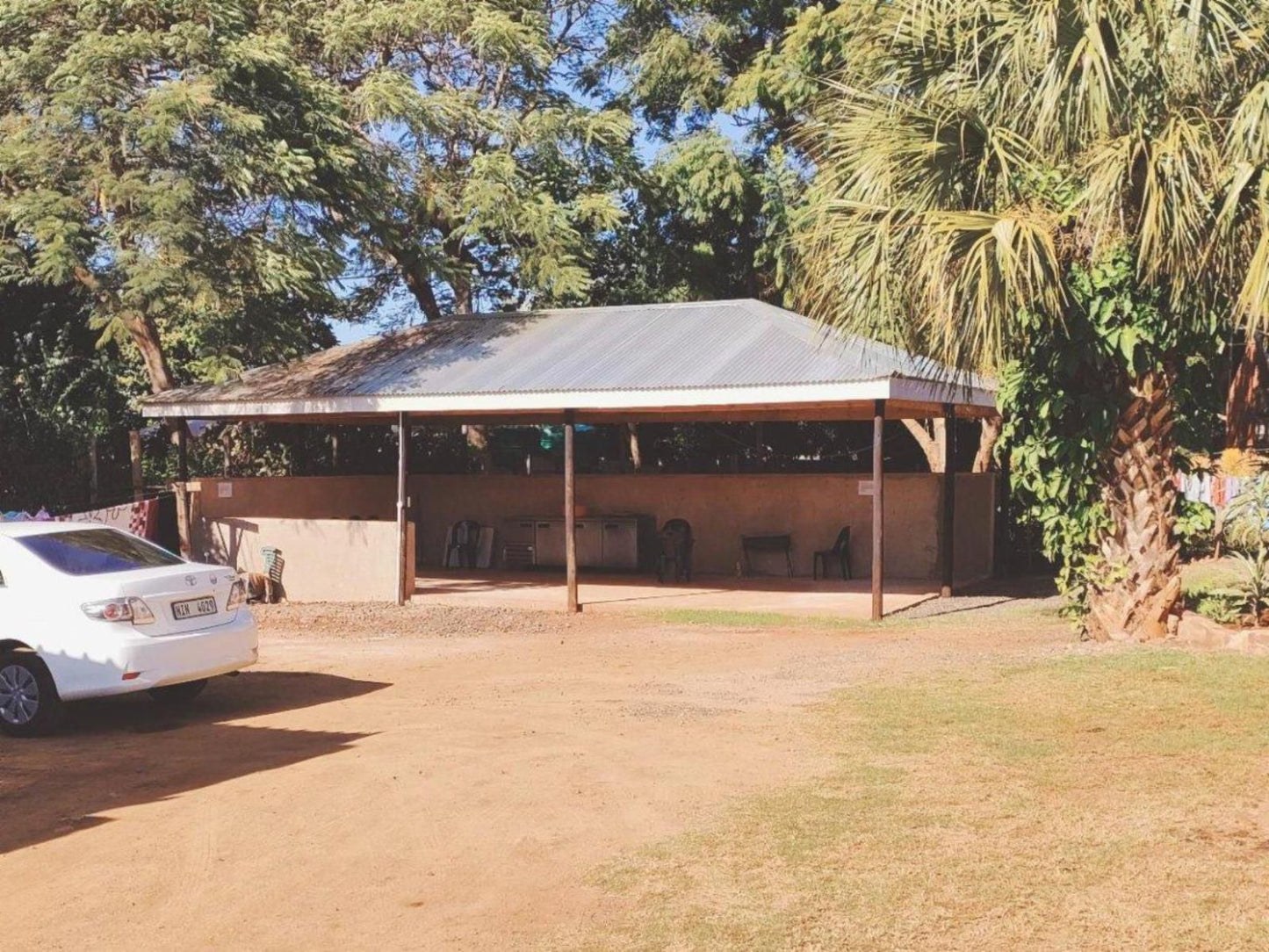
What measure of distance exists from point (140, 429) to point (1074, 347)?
2068cm

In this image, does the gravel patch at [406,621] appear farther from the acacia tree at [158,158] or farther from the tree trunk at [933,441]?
the tree trunk at [933,441]

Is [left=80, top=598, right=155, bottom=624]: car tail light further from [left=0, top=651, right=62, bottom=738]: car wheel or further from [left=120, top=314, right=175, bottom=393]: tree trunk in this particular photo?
[left=120, top=314, right=175, bottom=393]: tree trunk

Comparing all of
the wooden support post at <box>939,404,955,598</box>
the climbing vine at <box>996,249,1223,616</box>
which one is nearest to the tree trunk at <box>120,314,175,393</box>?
the wooden support post at <box>939,404,955,598</box>

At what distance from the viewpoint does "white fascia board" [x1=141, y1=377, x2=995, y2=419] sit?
16.3m

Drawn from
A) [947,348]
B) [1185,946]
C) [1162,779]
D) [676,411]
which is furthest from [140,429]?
[1185,946]

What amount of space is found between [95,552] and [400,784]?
376 centimetres

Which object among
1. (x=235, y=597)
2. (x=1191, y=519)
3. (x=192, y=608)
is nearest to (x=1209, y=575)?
(x=1191, y=519)

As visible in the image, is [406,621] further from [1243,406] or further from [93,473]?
[1243,406]

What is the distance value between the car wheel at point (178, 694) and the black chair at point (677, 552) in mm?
11833

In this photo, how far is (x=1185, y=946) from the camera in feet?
17.0

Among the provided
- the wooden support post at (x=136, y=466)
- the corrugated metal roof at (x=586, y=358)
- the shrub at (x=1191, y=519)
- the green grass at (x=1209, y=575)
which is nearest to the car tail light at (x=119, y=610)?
the shrub at (x=1191, y=519)

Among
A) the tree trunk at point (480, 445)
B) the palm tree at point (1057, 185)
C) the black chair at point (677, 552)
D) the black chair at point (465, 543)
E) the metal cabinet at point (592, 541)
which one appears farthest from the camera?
the tree trunk at point (480, 445)

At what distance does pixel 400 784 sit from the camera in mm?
8117

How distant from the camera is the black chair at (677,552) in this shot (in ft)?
73.6
